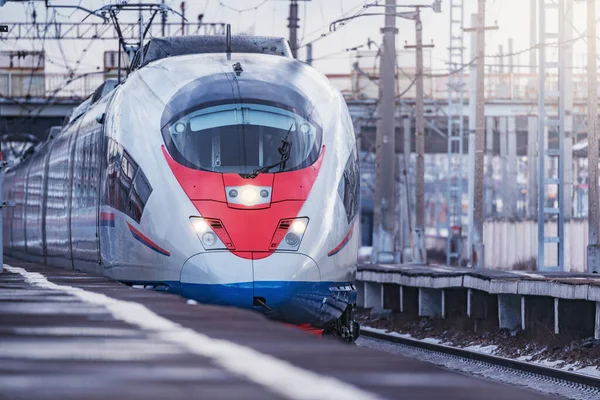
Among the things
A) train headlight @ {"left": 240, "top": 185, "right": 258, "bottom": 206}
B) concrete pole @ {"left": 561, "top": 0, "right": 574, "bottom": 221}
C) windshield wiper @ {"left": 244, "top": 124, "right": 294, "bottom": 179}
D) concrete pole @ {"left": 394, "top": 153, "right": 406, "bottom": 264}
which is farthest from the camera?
concrete pole @ {"left": 394, "top": 153, "right": 406, "bottom": 264}

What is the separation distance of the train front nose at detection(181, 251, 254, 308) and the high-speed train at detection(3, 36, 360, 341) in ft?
0.04

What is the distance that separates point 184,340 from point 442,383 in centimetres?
161

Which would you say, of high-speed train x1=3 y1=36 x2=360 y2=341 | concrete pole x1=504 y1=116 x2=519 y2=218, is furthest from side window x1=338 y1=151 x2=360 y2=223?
concrete pole x1=504 y1=116 x2=519 y2=218

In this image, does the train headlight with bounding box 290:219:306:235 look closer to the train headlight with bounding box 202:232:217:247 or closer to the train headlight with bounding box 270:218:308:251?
the train headlight with bounding box 270:218:308:251

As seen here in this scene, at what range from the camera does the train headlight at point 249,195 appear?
12.2 m

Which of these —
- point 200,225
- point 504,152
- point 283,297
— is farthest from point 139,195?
point 504,152

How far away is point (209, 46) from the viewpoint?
15.5m

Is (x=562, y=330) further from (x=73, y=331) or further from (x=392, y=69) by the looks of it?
(x=392, y=69)

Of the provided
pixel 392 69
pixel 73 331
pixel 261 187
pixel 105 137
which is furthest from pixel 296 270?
pixel 392 69

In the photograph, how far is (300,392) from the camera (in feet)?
10.9

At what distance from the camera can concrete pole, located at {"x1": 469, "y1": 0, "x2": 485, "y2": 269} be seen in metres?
39.7

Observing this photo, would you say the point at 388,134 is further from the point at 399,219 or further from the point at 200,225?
the point at 399,219

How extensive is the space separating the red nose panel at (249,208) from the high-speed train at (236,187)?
11 millimetres

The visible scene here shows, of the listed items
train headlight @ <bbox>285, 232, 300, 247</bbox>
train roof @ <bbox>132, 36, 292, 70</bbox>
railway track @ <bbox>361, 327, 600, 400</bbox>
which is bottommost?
railway track @ <bbox>361, 327, 600, 400</bbox>
